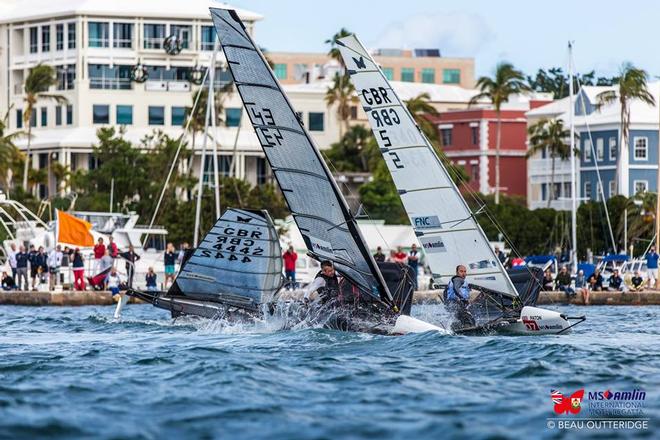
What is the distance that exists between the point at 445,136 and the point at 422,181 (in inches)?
2968

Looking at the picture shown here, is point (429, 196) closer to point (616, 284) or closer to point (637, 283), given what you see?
point (637, 283)

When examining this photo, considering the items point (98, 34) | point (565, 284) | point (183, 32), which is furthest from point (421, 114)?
point (565, 284)

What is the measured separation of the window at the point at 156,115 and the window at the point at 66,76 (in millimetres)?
5477

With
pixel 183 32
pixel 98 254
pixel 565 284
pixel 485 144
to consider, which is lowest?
pixel 565 284

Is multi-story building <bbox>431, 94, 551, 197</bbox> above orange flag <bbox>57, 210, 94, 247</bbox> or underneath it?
above

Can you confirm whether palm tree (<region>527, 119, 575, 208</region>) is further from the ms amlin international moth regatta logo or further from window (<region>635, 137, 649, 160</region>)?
the ms amlin international moth regatta logo

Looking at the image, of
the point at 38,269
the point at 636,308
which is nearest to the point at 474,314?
the point at 636,308

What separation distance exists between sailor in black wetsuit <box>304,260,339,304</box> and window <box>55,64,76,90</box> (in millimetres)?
76201

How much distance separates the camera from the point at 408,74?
14212 centimetres

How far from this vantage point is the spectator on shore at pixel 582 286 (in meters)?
48.8

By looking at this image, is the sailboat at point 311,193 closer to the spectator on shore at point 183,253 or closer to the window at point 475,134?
the spectator on shore at point 183,253

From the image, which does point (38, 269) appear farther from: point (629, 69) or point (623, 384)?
point (629, 69)

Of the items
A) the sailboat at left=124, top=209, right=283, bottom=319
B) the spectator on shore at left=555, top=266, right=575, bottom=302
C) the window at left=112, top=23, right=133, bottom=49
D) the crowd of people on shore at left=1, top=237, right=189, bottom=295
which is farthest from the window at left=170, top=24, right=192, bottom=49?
the sailboat at left=124, top=209, right=283, bottom=319

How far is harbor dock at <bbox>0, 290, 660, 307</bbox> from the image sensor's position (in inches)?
1821
